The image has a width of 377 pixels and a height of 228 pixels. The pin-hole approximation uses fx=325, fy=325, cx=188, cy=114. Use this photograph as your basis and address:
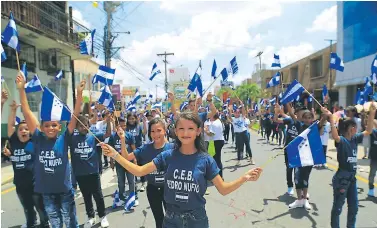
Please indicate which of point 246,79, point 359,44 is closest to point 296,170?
point 359,44

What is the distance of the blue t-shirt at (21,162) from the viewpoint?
16.1 feet

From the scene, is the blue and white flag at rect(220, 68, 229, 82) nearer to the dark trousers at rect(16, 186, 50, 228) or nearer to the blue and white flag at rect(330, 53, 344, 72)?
the blue and white flag at rect(330, 53, 344, 72)

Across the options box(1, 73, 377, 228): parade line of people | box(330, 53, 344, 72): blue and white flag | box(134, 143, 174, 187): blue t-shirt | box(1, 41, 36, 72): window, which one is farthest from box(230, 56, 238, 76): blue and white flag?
box(1, 41, 36, 72): window

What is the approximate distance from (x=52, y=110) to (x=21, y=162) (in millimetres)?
1455

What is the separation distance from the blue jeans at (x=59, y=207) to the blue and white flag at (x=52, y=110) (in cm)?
94

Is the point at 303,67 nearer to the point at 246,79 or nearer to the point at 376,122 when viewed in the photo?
the point at 376,122

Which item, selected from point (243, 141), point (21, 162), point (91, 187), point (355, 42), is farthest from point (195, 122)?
point (355, 42)

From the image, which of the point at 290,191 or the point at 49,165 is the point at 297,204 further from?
the point at 49,165

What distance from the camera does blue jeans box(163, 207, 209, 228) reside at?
2.70 meters

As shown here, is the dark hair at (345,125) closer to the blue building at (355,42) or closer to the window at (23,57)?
the window at (23,57)

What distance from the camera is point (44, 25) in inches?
691

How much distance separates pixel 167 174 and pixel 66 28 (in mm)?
19363

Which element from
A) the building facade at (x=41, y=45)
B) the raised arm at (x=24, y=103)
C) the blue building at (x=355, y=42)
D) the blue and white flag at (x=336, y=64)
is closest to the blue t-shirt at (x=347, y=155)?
the blue and white flag at (x=336, y=64)

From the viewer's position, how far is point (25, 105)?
3.92 m
